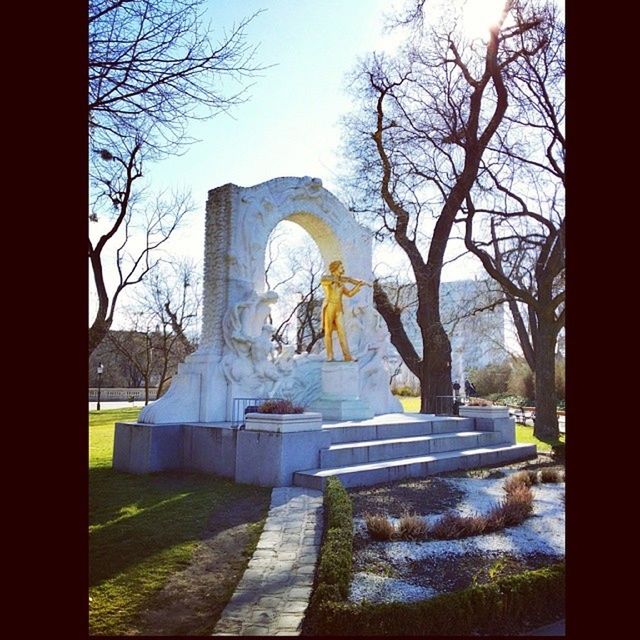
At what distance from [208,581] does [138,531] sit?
1791mm

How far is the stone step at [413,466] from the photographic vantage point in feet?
29.6

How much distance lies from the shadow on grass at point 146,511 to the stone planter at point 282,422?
0.95 metres

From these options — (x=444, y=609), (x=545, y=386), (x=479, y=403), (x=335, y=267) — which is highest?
(x=335, y=267)

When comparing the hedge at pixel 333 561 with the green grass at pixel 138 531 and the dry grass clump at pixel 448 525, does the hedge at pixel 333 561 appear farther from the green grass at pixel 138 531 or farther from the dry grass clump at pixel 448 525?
the green grass at pixel 138 531

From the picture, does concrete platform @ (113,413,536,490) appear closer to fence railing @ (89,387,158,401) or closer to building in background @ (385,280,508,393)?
building in background @ (385,280,508,393)

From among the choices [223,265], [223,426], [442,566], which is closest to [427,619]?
[442,566]

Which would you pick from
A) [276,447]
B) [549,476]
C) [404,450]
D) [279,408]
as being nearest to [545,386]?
[549,476]

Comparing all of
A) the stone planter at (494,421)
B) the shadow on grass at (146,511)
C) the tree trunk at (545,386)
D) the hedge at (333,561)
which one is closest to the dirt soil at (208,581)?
the shadow on grass at (146,511)

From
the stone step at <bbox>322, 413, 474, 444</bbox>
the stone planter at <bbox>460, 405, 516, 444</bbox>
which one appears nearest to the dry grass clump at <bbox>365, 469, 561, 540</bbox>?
the stone step at <bbox>322, 413, 474, 444</bbox>

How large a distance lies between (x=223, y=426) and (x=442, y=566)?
227 inches

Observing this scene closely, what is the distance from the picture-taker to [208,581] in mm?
5148

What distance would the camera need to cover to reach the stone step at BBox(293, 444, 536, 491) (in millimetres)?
9016

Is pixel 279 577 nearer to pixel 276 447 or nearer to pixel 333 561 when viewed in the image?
pixel 333 561

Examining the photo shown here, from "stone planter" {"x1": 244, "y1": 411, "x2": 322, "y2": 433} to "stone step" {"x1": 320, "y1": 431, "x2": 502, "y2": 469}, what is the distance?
0.53m
